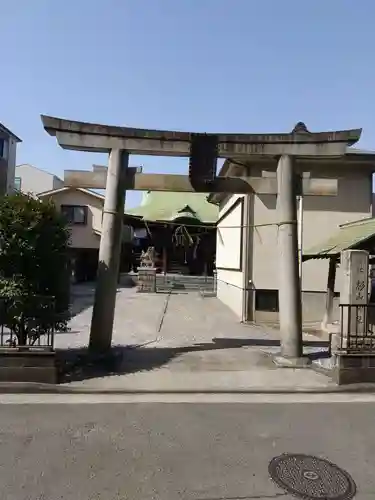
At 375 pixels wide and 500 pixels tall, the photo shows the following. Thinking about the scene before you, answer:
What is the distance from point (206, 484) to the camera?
12.9 feet

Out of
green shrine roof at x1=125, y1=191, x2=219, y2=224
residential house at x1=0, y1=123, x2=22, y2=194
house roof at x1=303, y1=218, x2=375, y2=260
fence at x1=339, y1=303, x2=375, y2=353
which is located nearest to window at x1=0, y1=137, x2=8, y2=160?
residential house at x1=0, y1=123, x2=22, y2=194

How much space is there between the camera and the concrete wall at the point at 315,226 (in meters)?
14.8

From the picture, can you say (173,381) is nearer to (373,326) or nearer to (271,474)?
(271,474)

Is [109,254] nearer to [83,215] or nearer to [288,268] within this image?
[288,268]

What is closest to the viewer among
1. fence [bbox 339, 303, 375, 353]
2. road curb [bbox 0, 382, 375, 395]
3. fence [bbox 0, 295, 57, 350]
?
road curb [bbox 0, 382, 375, 395]

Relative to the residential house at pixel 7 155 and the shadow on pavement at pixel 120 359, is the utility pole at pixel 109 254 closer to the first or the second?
the shadow on pavement at pixel 120 359

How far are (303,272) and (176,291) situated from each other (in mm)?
12086

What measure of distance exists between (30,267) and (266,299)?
30.9ft

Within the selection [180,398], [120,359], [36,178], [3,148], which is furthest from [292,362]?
[36,178]

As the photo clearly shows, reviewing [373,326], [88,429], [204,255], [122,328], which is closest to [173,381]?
[88,429]

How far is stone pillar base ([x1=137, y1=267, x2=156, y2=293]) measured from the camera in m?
24.8

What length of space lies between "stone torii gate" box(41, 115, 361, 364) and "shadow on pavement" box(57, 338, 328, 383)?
42 cm

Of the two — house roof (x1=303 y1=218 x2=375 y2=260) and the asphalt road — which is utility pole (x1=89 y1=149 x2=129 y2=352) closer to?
the asphalt road

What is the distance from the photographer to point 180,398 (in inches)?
260
